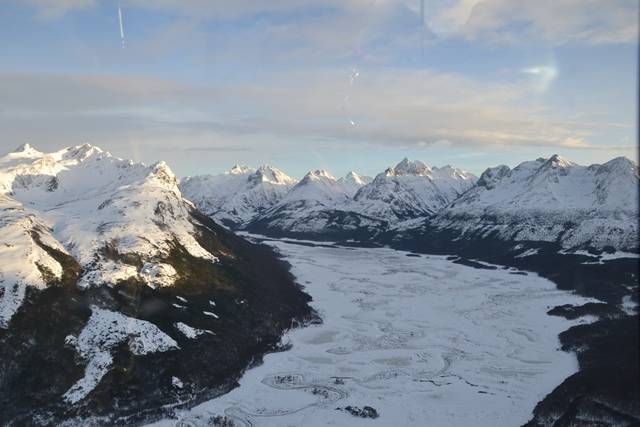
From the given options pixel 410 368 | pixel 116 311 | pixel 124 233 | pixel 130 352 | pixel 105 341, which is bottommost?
pixel 410 368

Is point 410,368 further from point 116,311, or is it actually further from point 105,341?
point 116,311

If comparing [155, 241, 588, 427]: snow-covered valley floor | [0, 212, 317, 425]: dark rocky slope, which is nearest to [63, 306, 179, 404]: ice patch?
[0, 212, 317, 425]: dark rocky slope

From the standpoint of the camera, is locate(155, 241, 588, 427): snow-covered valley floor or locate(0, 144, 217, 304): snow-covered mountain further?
locate(0, 144, 217, 304): snow-covered mountain

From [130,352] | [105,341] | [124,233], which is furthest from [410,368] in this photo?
[124,233]

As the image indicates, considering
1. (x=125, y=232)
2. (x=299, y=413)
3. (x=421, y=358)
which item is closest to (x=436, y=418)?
(x=299, y=413)

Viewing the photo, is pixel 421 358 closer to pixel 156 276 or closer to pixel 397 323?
pixel 397 323

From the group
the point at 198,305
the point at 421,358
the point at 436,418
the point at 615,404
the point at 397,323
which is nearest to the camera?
the point at 615,404

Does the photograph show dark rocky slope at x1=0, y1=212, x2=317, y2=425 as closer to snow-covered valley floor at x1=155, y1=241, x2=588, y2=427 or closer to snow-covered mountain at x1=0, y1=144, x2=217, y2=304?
snow-covered mountain at x1=0, y1=144, x2=217, y2=304
